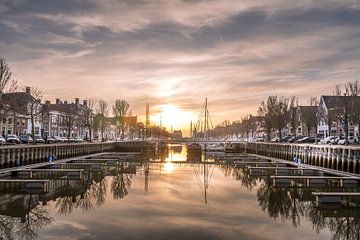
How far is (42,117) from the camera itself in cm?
8900

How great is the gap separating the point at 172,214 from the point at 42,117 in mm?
73706

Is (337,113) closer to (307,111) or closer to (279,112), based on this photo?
(279,112)

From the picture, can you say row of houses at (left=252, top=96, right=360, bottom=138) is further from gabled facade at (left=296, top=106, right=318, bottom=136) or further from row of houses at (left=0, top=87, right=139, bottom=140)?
row of houses at (left=0, top=87, right=139, bottom=140)

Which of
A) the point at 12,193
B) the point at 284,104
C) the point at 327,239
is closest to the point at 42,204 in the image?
the point at 12,193

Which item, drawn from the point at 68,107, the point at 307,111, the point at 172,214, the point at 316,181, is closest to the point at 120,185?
the point at 172,214

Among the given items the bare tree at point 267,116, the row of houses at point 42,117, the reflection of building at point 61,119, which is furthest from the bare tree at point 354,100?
the reflection of building at point 61,119

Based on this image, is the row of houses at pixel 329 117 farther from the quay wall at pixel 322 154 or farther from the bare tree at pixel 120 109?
the bare tree at pixel 120 109

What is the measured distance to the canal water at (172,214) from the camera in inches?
715

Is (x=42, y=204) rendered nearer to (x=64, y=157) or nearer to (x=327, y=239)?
(x=327, y=239)

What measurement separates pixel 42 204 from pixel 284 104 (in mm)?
86435

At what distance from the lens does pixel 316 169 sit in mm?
46938

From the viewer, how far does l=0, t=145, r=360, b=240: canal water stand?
59.6 feet

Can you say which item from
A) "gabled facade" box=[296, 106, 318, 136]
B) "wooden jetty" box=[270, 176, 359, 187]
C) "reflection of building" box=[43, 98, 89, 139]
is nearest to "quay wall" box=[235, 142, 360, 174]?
"wooden jetty" box=[270, 176, 359, 187]

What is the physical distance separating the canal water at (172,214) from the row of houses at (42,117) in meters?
46.1
